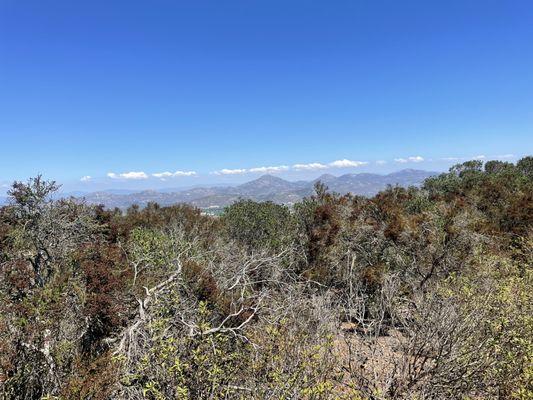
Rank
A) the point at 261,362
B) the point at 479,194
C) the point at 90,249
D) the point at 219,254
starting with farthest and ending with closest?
1. the point at 479,194
2. the point at 219,254
3. the point at 90,249
4. the point at 261,362

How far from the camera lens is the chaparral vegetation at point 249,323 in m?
5.13

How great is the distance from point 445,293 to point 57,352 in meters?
7.82

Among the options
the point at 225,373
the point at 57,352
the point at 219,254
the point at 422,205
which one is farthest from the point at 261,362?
the point at 422,205

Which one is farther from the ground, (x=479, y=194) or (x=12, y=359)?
(x=479, y=194)

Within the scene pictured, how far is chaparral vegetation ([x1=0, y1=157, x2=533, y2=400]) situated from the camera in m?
5.13

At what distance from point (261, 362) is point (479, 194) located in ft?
89.7

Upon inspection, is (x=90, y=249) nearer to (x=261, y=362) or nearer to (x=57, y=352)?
(x=57, y=352)

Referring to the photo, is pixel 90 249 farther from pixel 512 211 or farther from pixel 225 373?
pixel 512 211

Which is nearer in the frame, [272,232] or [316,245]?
[316,245]

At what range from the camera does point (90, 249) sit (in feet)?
35.0

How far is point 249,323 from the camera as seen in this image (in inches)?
391

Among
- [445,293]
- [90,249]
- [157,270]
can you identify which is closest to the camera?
[445,293]

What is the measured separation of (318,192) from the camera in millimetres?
25094

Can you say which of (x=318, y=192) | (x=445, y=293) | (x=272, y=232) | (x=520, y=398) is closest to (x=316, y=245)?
(x=272, y=232)
